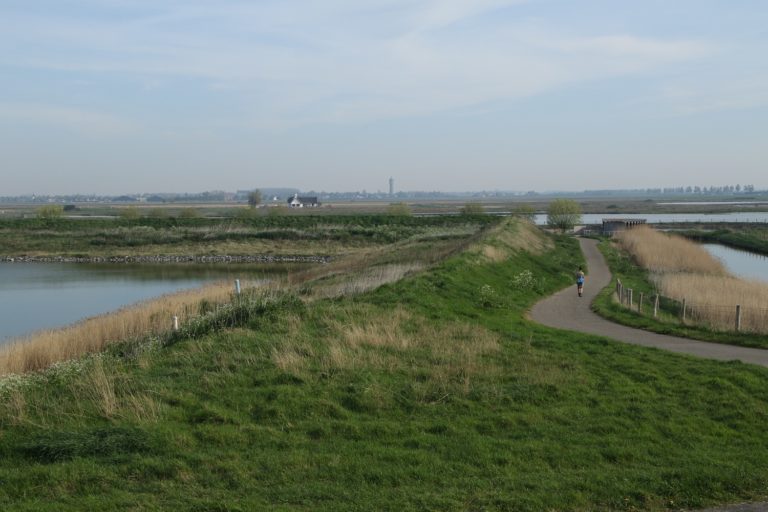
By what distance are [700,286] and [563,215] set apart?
46.5 m

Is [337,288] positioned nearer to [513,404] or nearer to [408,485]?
[513,404]

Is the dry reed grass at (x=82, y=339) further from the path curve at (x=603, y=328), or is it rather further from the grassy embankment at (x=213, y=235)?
the grassy embankment at (x=213, y=235)

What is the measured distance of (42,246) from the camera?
2749 inches

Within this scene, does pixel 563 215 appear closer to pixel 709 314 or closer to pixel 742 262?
pixel 742 262

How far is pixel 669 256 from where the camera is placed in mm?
44906

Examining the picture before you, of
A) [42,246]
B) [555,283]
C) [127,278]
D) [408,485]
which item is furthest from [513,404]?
[42,246]

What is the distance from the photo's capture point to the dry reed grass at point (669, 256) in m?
41.2

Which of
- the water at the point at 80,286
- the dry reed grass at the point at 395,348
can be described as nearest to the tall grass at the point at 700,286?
the dry reed grass at the point at 395,348

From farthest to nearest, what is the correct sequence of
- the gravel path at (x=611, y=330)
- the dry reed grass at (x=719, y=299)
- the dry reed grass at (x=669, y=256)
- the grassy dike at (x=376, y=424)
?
the dry reed grass at (x=669, y=256) → the dry reed grass at (x=719, y=299) → the gravel path at (x=611, y=330) → the grassy dike at (x=376, y=424)

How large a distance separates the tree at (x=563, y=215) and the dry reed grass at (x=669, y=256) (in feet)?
53.4

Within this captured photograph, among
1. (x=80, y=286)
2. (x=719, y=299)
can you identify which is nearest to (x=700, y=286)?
(x=719, y=299)

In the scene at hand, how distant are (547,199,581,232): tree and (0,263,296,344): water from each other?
105 feet

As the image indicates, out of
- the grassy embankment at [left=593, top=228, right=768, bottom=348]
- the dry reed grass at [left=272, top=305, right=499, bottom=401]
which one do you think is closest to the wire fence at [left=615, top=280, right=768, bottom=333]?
the grassy embankment at [left=593, top=228, right=768, bottom=348]

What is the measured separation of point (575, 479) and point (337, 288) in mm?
17284
